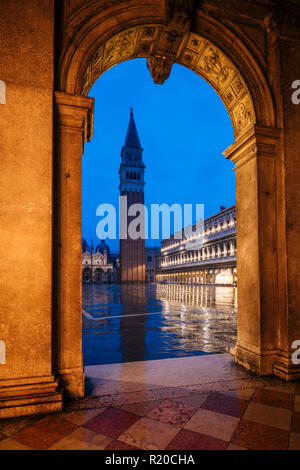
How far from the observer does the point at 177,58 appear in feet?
15.6

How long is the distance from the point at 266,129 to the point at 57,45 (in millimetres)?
3133

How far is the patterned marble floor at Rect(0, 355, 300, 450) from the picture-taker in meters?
2.40

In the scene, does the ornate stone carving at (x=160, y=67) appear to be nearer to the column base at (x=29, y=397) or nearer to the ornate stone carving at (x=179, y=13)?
the ornate stone carving at (x=179, y=13)

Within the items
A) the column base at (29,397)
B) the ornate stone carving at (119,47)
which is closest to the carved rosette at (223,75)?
the ornate stone carving at (119,47)

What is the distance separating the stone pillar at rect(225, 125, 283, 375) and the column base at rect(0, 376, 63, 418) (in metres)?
2.80

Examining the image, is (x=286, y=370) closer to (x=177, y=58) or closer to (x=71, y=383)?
(x=71, y=383)

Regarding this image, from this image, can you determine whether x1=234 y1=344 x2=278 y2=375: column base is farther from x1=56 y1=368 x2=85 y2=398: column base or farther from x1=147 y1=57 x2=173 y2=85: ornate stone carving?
x1=147 y1=57 x2=173 y2=85: ornate stone carving

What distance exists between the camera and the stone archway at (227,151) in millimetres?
3572

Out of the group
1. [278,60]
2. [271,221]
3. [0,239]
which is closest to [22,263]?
[0,239]

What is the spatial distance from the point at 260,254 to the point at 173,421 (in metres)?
2.57

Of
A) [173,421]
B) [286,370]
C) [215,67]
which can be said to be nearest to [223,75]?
[215,67]

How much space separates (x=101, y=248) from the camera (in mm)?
114250

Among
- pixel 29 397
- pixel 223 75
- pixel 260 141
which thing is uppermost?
pixel 223 75
